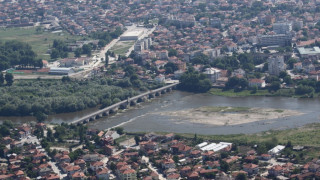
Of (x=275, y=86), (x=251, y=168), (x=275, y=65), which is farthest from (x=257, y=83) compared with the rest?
(x=251, y=168)

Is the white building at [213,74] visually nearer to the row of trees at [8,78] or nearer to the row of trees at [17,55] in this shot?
the row of trees at [8,78]

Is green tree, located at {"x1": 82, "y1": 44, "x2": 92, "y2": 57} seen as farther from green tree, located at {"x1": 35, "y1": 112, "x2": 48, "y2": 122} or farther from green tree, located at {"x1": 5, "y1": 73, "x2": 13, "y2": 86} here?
green tree, located at {"x1": 35, "y1": 112, "x2": 48, "y2": 122}

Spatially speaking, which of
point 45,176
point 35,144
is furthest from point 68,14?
point 45,176

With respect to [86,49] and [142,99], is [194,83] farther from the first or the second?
[86,49]

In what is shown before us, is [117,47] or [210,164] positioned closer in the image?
[210,164]

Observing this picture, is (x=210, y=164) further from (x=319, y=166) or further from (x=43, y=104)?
(x=43, y=104)
